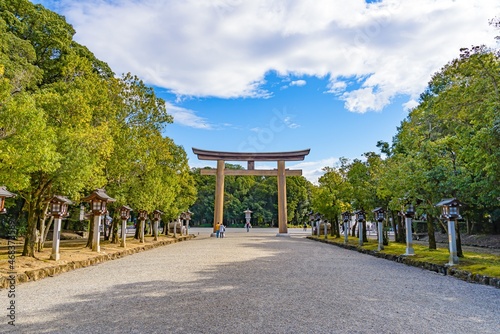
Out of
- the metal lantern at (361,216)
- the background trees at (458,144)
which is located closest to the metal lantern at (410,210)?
the background trees at (458,144)

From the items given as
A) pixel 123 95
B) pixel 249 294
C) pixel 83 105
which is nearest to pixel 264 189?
pixel 123 95

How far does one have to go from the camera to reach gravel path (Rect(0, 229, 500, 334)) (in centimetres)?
432

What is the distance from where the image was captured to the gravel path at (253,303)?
432 cm

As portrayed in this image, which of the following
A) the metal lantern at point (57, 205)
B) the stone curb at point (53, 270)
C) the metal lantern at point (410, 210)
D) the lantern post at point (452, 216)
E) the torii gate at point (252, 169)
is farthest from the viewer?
the torii gate at point (252, 169)

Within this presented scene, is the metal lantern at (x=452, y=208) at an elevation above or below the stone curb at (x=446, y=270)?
above

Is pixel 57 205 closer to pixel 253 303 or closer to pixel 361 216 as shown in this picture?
pixel 253 303

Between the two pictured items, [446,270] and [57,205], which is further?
[57,205]

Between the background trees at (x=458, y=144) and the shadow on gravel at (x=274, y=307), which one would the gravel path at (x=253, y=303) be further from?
the background trees at (x=458, y=144)

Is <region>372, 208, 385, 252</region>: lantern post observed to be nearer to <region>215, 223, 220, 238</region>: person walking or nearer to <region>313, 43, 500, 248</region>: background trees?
<region>313, 43, 500, 248</region>: background trees

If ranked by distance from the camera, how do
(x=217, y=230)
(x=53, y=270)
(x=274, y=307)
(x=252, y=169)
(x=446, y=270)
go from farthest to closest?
1. (x=252, y=169)
2. (x=217, y=230)
3. (x=446, y=270)
4. (x=53, y=270)
5. (x=274, y=307)

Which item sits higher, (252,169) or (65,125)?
(252,169)

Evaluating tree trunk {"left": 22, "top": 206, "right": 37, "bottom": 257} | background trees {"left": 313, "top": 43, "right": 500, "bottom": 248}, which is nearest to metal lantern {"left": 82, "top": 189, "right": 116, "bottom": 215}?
tree trunk {"left": 22, "top": 206, "right": 37, "bottom": 257}

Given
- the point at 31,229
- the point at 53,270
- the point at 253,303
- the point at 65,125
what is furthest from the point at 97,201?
the point at 253,303

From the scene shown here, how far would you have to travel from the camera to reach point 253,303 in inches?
213
